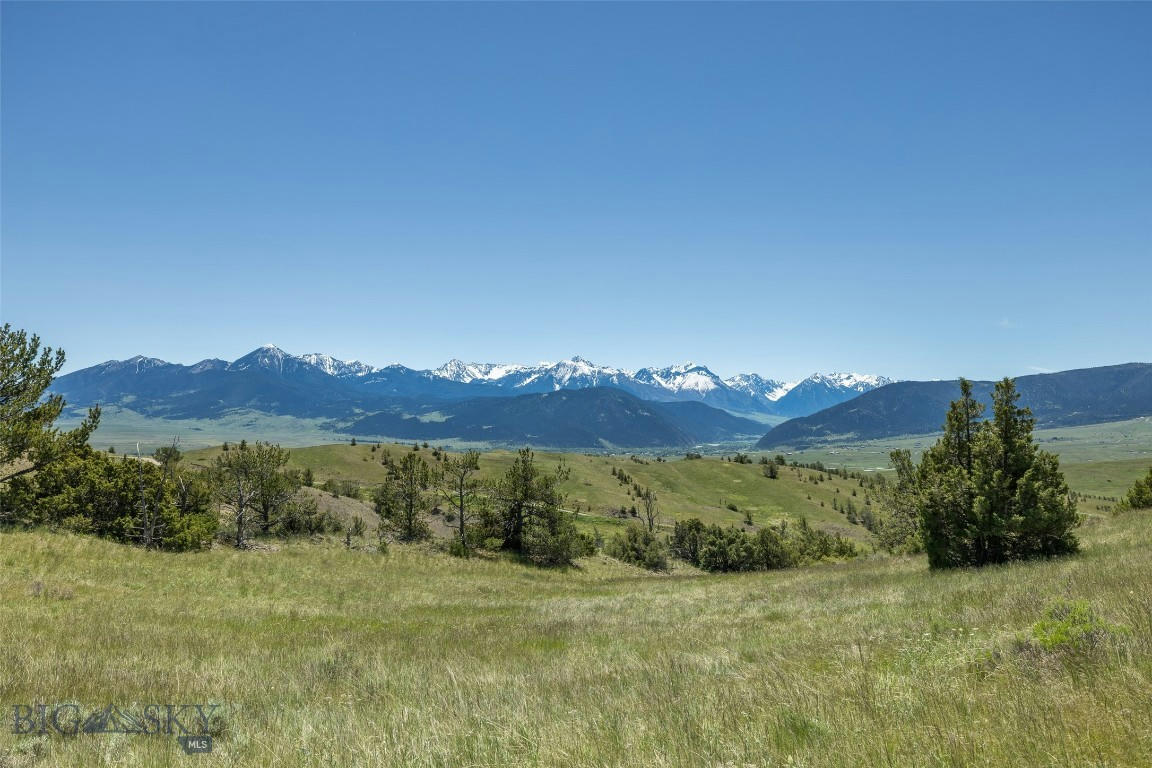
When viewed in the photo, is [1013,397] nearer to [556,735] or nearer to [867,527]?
[556,735]

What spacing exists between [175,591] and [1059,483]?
1532 inches

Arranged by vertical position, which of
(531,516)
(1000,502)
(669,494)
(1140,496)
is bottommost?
(669,494)

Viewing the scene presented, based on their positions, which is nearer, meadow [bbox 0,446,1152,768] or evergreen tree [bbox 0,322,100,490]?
meadow [bbox 0,446,1152,768]

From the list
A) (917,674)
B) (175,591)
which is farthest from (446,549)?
(917,674)

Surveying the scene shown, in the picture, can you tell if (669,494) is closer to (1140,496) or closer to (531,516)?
(531,516)

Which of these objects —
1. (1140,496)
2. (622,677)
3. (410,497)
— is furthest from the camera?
(410,497)

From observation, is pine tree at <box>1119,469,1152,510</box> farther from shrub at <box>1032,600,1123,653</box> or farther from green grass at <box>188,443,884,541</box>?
green grass at <box>188,443,884,541</box>

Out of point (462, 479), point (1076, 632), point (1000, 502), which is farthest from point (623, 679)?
point (462, 479)

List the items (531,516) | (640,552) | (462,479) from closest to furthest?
(531,516), (462,479), (640,552)

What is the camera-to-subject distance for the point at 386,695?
25.8 ft

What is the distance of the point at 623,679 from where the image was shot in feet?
27.7

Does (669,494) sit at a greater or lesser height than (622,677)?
lesser

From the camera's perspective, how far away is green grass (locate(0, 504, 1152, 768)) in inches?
184

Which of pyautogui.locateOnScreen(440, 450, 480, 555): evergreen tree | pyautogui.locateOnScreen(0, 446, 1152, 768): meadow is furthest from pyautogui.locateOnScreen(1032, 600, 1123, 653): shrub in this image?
pyautogui.locateOnScreen(440, 450, 480, 555): evergreen tree
